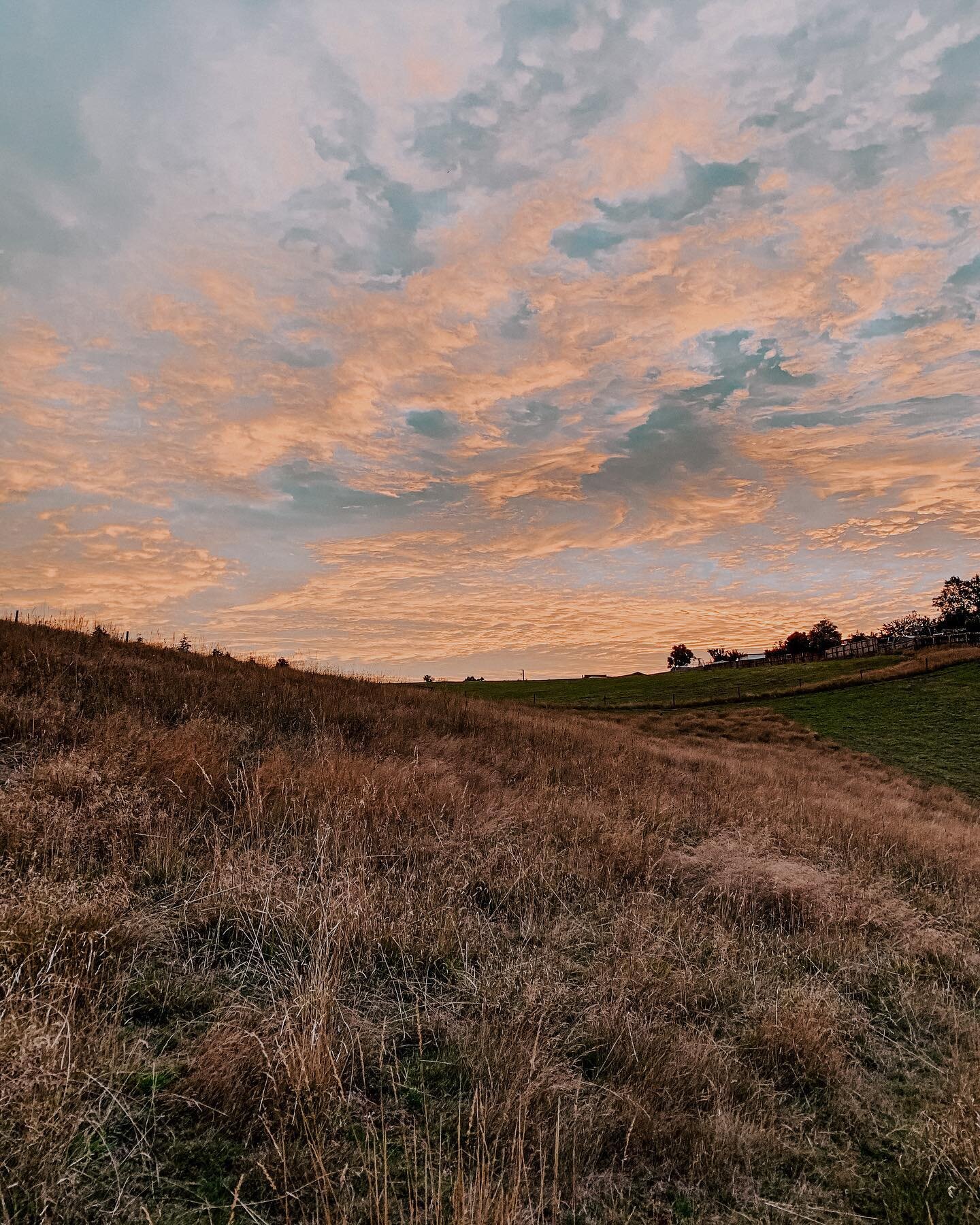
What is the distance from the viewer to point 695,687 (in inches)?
2323

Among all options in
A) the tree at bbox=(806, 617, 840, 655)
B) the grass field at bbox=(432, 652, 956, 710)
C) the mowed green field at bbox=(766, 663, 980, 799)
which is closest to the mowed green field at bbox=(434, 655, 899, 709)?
the grass field at bbox=(432, 652, 956, 710)

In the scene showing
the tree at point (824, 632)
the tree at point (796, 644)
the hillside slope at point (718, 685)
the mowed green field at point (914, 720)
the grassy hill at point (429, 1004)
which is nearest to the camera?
the grassy hill at point (429, 1004)

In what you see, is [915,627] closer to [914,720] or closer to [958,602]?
[958,602]

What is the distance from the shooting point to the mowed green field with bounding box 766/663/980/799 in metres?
25.9

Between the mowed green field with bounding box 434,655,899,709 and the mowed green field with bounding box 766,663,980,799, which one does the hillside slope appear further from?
the mowed green field with bounding box 766,663,980,799

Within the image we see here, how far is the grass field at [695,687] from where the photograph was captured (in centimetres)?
5069

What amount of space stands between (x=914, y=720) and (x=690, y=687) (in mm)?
26362

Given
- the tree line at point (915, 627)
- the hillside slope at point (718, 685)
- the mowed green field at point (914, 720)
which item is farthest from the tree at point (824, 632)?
the mowed green field at point (914, 720)

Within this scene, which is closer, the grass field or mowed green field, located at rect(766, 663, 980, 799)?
mowed green field, located at rect(766, 663, 980, 799)

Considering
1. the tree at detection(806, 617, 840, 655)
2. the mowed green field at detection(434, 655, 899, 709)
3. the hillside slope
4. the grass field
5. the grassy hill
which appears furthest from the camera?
the tree at detection(806, 617, 840, 655)

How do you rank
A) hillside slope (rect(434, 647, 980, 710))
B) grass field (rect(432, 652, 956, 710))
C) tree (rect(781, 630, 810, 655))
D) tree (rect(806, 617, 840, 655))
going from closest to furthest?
hillside slope (rect(434, 647, 980, 710)), grass field (rect(432, 652, 956, 710)), tree (rect(781, 630, 810, 655)), tree (rect(806, 617, 840, 655))

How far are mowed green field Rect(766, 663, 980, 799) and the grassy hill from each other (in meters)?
21.4

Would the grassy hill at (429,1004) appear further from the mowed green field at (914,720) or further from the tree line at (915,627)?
the tree line at (915,627)

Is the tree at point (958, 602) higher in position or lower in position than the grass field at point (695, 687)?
higher
